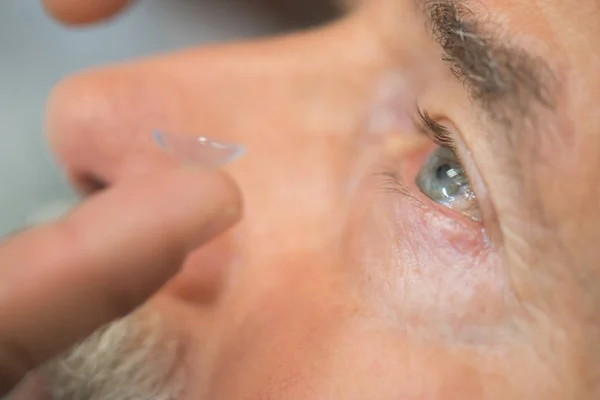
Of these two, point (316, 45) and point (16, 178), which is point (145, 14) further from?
point (316, 45)

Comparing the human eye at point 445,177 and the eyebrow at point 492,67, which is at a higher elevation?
the eyebrow at point 492,67

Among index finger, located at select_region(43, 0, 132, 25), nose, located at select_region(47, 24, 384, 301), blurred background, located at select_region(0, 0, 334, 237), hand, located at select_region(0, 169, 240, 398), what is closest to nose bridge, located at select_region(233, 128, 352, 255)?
nose, located at select_region(47, 24, 384, 301)

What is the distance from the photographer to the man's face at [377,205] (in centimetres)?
43

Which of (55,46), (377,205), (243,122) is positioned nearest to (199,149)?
(243,122)

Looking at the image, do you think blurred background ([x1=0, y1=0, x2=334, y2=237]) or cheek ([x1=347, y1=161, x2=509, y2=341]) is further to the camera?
blurred background ([x1=0, y1=0, x2=334, y2=237])

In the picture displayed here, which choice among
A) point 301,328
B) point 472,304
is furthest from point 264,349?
point 472,304

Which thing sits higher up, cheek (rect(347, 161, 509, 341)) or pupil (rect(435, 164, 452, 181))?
pupil (rect(435, 164, 452, 181))

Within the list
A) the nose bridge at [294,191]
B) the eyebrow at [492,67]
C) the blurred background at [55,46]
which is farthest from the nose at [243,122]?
the blurred background at [55,46]

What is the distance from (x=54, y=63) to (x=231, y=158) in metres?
0.55

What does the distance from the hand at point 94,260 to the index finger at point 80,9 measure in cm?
43

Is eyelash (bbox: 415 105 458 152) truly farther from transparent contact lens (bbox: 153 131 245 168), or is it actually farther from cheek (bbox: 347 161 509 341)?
transparent contact lens (bbox: 153 131 245 168)

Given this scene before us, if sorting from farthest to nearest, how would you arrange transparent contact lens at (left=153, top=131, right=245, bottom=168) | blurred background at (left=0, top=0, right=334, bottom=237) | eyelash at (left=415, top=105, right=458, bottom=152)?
blurred background at (left=0, top=0, right=334, bottom=237), transparent contact lens at (left=153, top=131, right=245, bottom=168), eyelash at (left=415, top=105, right=458, bottom=152)

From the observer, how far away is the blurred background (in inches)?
37.9

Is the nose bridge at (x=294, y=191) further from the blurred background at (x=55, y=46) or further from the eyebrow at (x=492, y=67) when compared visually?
the blurred background at (x=55, y=46)
